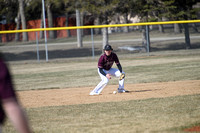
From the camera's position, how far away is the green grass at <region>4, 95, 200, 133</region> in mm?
5699

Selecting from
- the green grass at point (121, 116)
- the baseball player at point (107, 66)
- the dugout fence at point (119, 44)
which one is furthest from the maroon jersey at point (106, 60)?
the dugout fence at point (119, 44)

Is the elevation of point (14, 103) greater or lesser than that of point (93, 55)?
greater

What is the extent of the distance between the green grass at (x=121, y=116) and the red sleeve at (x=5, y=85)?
360cm

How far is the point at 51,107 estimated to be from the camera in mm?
8195

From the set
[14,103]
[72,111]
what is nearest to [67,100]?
[72,111]

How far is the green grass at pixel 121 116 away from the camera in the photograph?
570 cm

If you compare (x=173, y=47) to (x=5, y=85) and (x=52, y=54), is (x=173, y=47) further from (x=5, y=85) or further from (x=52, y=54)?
(x=5, y=85)

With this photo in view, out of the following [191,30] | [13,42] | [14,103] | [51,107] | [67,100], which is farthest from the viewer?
[13,42]

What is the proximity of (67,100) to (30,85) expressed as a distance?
4.39 metres

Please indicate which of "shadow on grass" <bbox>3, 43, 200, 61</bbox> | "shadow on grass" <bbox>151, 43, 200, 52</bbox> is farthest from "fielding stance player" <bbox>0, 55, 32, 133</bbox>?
"shadow on grass" <bbox>151, 43, 200, 52</bbox>

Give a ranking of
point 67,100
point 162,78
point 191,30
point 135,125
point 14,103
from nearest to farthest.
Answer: point 14,103, point 135,125, point 67,100, point 162,78, point 191,30

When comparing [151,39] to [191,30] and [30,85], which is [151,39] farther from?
[30,85]

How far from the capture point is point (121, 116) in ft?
21.9

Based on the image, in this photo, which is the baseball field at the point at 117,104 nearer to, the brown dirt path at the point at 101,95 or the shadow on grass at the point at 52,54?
the brown dirt path at the point at 101,95
